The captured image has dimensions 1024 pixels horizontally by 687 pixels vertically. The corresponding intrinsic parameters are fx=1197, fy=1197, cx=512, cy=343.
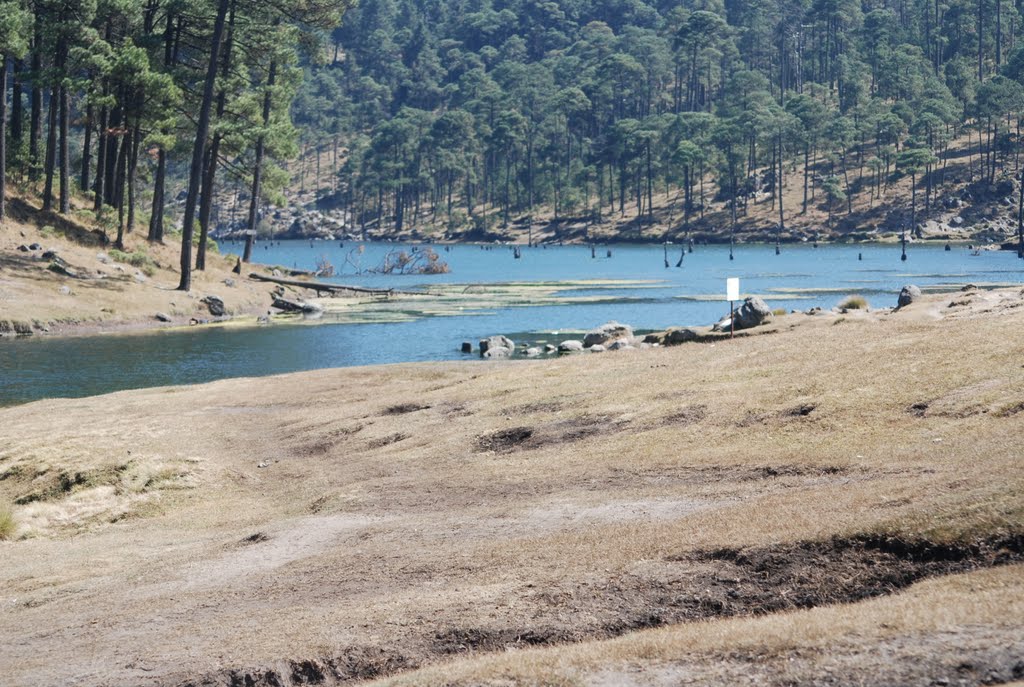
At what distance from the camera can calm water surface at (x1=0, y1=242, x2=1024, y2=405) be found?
143ft

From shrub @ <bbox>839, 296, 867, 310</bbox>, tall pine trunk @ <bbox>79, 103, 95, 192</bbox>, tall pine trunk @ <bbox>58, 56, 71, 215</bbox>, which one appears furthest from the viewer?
tall pine trunk @ <bbox>79, 103, 95, 192</bbox>

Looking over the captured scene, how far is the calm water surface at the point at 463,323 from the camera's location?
143 feet

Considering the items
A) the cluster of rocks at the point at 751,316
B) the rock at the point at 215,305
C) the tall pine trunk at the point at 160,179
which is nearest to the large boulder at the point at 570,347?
the cluster of rocks at the point at 751,316

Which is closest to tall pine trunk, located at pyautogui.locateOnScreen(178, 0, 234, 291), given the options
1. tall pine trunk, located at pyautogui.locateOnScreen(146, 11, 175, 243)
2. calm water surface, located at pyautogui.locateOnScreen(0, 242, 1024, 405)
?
tall pine trunk, located at pyautogui.locateOnScreen(146, 11, 175, 243)

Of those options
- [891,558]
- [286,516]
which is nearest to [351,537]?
[286,516]

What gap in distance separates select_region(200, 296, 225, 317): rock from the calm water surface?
6037mm

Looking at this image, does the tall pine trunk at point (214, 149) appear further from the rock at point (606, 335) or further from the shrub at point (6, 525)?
the shrub at point (6, 525)

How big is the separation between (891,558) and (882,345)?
45.3 ft

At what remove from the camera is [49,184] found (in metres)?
66.2

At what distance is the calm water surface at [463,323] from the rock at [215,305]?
6.04 m

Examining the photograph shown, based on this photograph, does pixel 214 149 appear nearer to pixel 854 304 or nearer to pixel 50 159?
pixel 50 159

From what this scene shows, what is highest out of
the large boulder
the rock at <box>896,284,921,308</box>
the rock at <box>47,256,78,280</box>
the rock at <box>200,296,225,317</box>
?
the rock at <box>47,256,78,280</box>

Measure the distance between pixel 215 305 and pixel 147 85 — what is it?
12000 mm

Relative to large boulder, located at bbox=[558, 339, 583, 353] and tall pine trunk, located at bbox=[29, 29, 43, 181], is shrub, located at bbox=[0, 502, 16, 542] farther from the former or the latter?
tall pine trunk, located at bbox=[29, 29, 43, 181]
